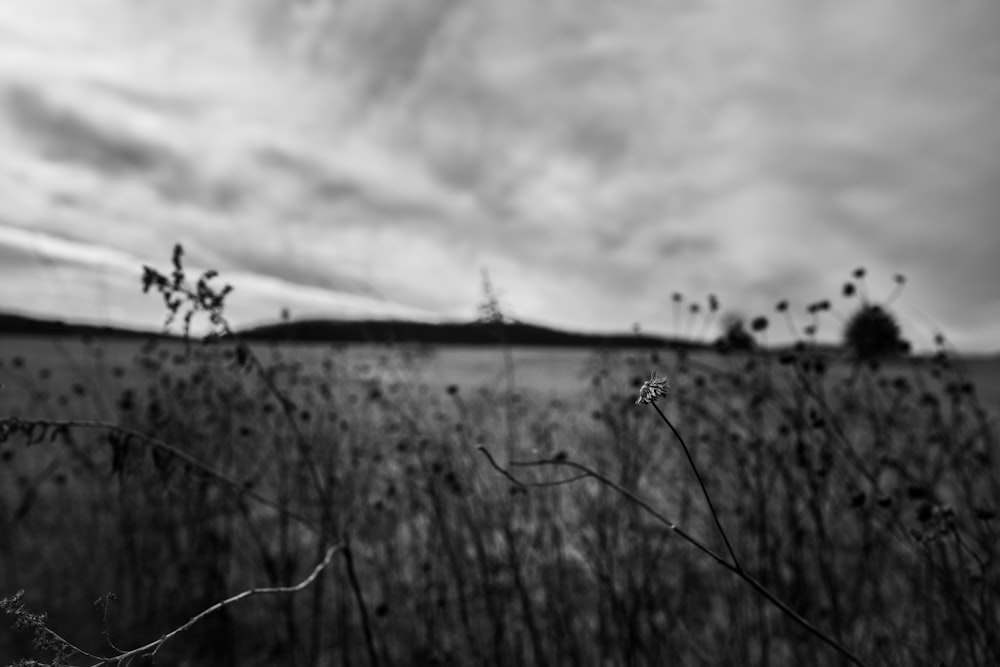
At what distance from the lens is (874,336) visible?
2.55 metres

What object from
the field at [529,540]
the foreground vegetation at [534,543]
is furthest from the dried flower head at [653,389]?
the foreground vegetation at [534,543]

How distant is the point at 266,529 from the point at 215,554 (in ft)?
2.04

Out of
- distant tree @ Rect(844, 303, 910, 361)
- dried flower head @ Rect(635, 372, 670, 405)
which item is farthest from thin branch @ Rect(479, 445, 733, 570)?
distant tree @ Rect(844, 303, 910, 361)

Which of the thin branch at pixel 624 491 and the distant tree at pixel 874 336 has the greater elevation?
the distant tree at pixel 874 336

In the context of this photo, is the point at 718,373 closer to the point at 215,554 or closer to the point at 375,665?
the point at 375,665

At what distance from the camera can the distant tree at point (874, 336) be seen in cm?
233

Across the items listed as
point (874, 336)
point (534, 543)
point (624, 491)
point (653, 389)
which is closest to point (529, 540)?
point (534, 543)

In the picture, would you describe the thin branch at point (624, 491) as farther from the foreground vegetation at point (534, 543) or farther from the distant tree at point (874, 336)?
the distant tree at point (874, 336)

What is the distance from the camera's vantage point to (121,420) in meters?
3.53

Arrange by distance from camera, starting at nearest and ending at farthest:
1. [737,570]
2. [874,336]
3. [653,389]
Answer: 1. [653,389]
2. [737,570]
3. [874,336]

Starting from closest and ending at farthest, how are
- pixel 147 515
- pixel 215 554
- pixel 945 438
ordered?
1. pixel 945 438
2. pixel 215 554
3. pixel 147 515

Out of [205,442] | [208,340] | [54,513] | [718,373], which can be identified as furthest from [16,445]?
[718,373]

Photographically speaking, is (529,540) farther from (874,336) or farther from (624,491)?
(624,491)

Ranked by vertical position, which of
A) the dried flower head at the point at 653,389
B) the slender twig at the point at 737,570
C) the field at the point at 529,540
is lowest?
the field at the point at 529,540
